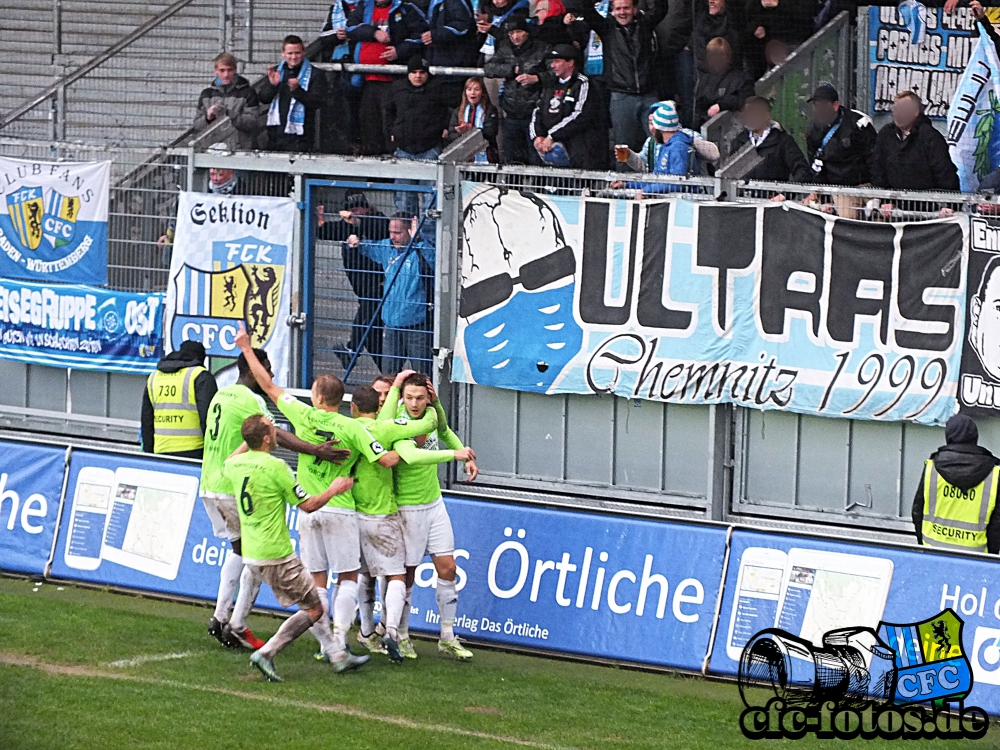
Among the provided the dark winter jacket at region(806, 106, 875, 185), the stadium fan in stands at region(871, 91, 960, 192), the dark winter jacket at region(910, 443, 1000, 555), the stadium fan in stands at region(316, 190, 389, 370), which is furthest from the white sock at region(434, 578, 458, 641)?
the stadium fan in stands at region(871, 91, 960, 192)

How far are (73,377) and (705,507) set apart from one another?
24.4 ft

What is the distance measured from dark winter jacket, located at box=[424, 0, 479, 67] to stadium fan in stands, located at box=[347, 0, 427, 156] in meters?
0.24

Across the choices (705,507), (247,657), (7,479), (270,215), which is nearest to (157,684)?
(247,657)

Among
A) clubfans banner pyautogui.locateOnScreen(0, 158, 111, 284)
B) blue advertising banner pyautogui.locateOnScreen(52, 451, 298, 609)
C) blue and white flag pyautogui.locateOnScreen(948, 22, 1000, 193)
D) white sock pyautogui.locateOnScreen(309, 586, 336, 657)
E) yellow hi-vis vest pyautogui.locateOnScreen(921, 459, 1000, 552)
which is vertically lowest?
white sock pyautogui.locateOnScreen(309, 586, 336, 657)

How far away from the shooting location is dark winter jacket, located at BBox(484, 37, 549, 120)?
15.5m

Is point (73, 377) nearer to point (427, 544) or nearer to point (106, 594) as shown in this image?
point (106, 594)

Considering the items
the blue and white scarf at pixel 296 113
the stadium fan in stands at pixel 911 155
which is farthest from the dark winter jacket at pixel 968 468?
the blue and white scarf at pixel 296 113

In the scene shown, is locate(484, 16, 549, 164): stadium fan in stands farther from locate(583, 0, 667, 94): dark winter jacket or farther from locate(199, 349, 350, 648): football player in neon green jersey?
locate(199, 349, 350, 648): football player in neon green jersey

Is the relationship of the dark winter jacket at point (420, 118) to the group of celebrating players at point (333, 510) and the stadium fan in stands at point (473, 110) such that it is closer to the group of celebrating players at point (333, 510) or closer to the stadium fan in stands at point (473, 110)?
the stadium fan in stands at point (473, 110)

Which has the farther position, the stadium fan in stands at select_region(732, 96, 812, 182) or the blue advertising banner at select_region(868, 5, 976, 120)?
the blue advertising banner at select_region(868, 5, 976, 120)

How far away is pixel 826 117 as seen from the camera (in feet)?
45.2

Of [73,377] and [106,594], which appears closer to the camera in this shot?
[106,594]

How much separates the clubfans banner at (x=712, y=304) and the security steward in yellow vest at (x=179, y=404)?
2.47 m

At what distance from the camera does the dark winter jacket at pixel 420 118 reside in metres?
16.2
